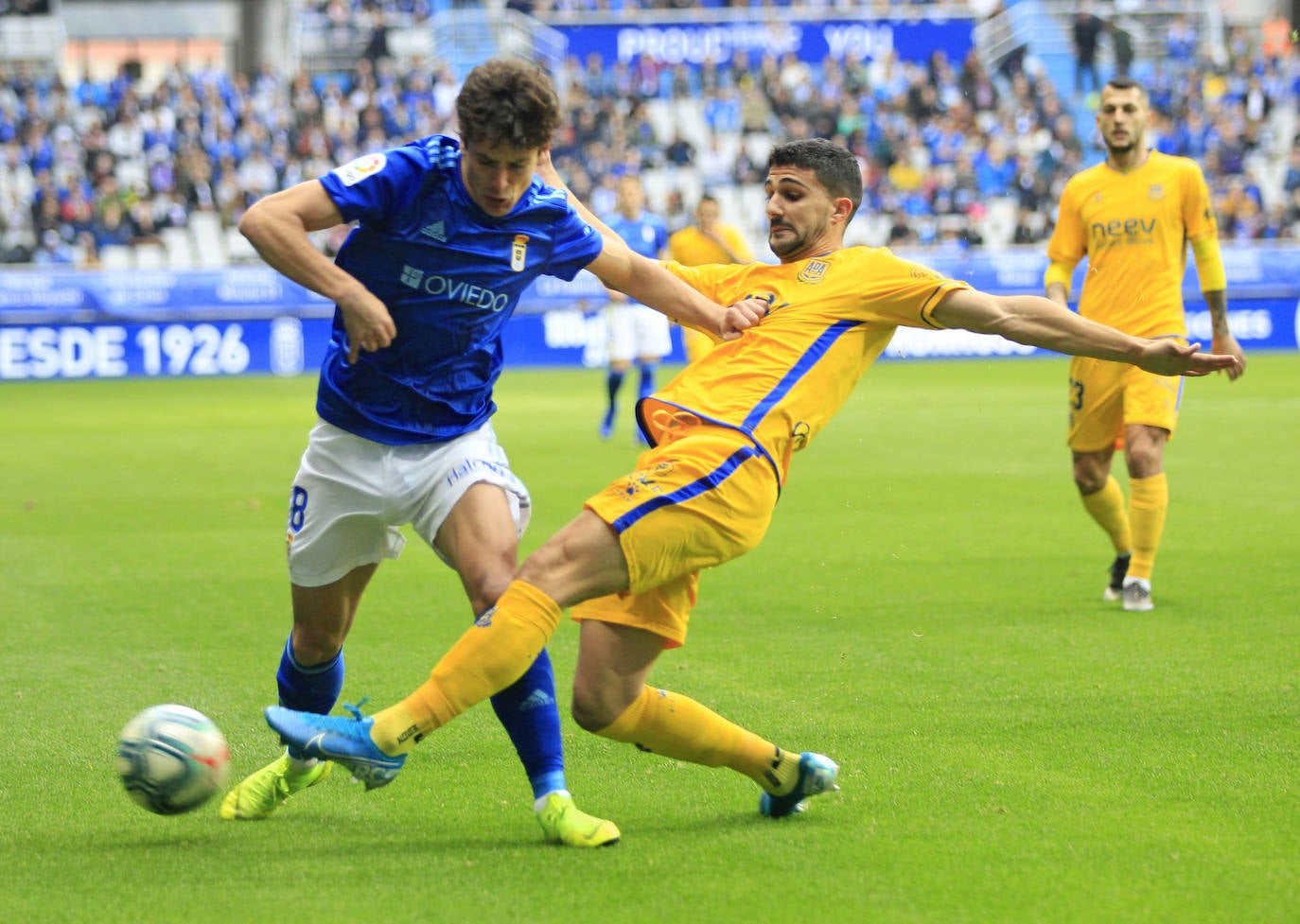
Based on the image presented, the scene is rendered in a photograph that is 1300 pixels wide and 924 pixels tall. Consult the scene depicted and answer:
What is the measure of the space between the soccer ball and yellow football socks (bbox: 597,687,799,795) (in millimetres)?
1025

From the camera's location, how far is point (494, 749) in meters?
5.06

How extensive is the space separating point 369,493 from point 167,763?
33.9 inches

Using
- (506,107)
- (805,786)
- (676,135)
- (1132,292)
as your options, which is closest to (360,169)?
(506,107)

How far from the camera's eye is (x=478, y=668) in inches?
151

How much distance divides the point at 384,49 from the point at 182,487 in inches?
930

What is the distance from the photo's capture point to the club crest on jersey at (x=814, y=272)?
438 cm

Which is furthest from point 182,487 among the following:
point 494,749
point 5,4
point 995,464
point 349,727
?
point 5,4

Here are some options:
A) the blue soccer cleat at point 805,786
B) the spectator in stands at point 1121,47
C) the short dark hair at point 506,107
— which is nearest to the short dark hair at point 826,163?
the short dark hair at point 506,107

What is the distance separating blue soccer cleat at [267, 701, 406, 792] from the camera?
12.3 feet

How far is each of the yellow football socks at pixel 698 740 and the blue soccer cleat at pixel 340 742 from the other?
63cm

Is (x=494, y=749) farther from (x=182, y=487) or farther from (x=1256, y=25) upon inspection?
(x=1256, y=25)

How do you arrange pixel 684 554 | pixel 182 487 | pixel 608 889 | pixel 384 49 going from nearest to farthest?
pixel 608 889 < pixel 684 554 < pixel 182 487 < pixel 384 49

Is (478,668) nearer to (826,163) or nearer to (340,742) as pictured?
(340,742)

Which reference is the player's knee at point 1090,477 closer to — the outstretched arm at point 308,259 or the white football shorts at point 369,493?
the white football shorts at point 369,493
